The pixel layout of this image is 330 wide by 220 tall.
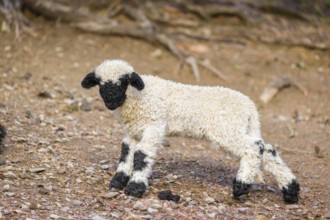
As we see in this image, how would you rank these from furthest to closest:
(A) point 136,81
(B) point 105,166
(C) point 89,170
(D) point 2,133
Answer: (D) point 2,133 < (B) point 105,166 < (C) point 89,170 < (A) point 136,81

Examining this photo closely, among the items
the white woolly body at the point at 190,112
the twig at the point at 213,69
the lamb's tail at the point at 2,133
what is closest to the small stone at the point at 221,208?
the white woolly body at the point at 190,112

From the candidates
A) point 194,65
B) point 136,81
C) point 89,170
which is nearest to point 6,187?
point 89,170

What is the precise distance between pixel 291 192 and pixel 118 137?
356 centimetres

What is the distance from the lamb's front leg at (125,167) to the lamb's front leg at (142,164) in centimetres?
25

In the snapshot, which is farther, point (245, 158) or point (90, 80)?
point (90, 80)

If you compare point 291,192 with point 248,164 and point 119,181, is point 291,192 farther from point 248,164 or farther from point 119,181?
point 119,181

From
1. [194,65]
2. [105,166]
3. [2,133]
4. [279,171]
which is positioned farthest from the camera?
[194,65]

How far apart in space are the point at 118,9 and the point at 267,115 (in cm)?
520

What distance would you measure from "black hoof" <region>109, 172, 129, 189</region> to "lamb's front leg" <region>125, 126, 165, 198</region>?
0.24m

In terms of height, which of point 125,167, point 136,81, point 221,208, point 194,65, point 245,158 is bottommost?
point 221,208

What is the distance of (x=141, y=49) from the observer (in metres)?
14.3

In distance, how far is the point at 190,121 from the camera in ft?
24.1

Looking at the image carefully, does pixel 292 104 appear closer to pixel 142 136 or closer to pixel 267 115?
pixel 267 115

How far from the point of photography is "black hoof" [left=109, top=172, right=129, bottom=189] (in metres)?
7.37
